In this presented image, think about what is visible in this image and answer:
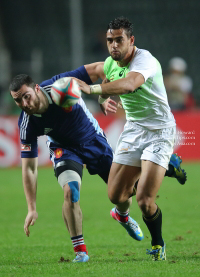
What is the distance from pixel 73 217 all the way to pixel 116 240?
1.49 m

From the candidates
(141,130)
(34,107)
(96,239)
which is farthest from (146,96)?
(96,239)

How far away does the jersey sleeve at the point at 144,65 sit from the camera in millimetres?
4953

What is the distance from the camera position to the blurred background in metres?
18.4

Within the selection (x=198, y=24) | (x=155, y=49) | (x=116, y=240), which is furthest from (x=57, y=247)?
(x=198, y=24)

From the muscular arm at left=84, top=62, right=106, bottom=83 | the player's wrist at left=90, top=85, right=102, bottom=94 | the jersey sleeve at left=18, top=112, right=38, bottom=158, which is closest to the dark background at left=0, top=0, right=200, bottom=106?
the muscular arm at left=84, top=62, right=106, bottom=83

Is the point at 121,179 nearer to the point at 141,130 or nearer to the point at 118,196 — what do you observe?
the point at 118,196

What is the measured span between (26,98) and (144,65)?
119 cm

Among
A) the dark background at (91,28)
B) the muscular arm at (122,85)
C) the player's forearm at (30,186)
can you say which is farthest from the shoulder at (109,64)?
the dark background at (91,28)

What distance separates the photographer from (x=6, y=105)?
17.1m

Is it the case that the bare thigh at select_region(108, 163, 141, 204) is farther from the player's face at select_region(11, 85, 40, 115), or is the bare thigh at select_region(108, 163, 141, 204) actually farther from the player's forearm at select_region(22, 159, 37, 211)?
the player's face at select_region(11, 85, 40, 115)

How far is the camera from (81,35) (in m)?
21.4

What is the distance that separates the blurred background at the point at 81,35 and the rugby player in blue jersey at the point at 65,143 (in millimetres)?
10657

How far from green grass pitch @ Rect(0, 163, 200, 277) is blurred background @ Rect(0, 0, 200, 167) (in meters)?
6.69

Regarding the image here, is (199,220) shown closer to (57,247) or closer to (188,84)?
(57,247)
